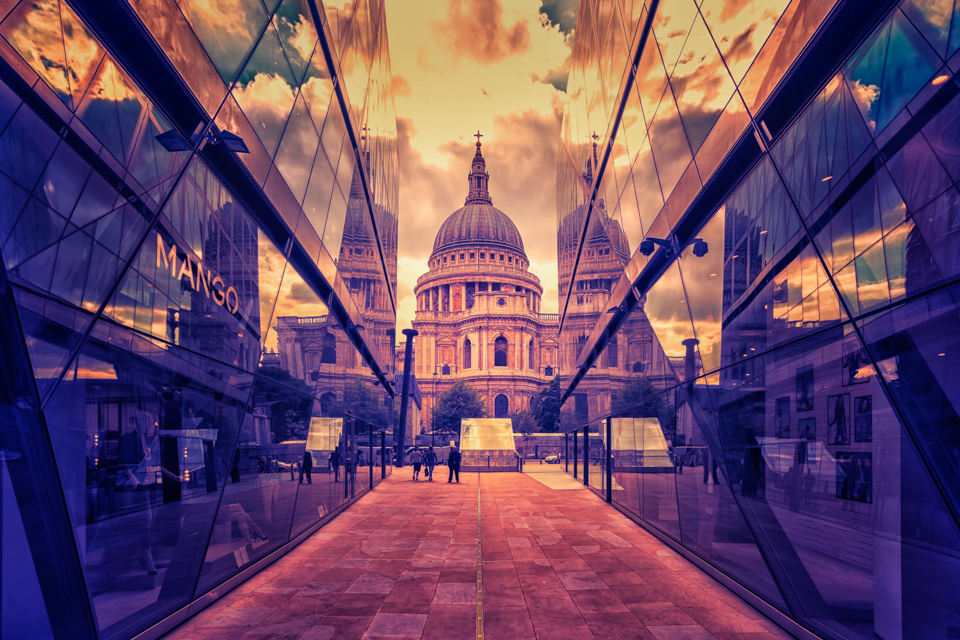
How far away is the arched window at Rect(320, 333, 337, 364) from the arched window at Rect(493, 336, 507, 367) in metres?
89.7

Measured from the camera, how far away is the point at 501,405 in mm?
100875

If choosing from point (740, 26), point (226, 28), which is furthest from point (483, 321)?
point (226, 28)

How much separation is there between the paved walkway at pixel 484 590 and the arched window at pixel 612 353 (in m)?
4.62

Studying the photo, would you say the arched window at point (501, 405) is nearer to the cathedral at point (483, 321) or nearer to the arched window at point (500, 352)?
the cathedral at point (483, 321)

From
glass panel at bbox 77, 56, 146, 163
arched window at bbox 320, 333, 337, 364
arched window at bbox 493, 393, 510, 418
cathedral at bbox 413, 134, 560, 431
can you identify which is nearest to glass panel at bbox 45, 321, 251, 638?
glass panel at bbox 77, 56, 146, 163

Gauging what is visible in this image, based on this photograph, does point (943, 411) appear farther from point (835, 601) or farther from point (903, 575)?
point (835, 601)

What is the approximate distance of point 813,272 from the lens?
17.2ft

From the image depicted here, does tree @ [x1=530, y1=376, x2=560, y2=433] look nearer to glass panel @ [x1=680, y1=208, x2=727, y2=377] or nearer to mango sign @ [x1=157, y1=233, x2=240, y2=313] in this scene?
glass panel @ [x1=680, y1=208, x2=727, y2=377]


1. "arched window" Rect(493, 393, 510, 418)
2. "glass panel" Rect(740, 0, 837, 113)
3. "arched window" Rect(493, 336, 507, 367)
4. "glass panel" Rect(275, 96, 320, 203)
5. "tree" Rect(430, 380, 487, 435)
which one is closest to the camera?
"glass panel" Rect(740, 0, 837, 113)

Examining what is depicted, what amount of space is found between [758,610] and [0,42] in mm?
8036

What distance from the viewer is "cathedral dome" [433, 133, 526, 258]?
129 m

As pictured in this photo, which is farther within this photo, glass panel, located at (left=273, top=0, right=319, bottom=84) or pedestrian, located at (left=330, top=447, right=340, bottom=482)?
pedestrian, located at (left=330, top=447, right=340, bottom=482)

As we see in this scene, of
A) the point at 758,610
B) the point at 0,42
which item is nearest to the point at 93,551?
the point at 0,42

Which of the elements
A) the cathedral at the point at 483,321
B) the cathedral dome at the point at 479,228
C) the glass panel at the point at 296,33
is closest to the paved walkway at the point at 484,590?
the glass panel at the point at 296,33
